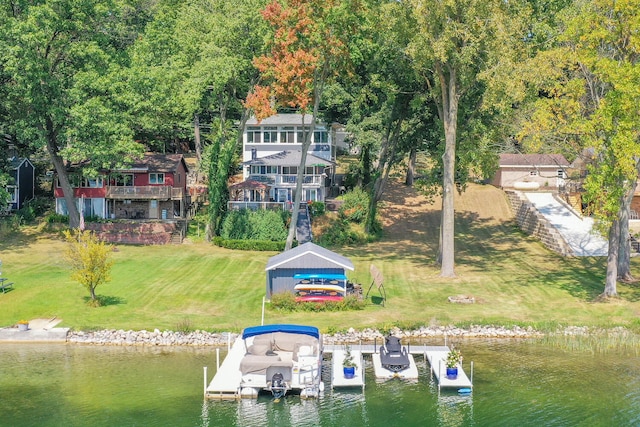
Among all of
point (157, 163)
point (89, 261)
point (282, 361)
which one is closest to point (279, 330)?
point (282, 361)

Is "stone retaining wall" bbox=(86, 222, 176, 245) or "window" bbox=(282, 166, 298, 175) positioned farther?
"window" bbox=(282, 166, 298, 175)

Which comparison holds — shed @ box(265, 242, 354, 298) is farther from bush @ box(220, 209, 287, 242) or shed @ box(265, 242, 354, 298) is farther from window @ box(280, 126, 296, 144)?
window @ box(280, 126, 296, 144)

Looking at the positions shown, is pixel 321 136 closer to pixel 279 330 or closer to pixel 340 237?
pixel 340 237

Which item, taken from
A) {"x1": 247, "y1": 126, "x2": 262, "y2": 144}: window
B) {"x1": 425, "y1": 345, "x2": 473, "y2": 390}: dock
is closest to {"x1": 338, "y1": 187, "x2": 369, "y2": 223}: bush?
{"x1": 247, "y1": 126, "x2": 262, "y2": 144}: window

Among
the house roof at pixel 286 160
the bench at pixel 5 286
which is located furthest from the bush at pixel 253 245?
the bench at pixel 5 286

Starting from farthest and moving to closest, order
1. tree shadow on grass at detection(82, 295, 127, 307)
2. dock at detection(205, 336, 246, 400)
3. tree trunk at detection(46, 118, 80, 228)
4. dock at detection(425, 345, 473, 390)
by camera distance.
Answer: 1. tree trunk at detection(46, 118, 80, 228)
2. tree shadow on grass at detection(82, 295, 127, 307)
3. dock at detection(425, 345, 473, 390)
4. dock at detection(205, 336, 246, 400)

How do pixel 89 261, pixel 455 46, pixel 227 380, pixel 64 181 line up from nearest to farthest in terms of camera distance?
pixel 227 380 → pixel 89 261 → pixel 455 46 → pixel 64 181

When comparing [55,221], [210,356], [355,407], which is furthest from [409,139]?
[355,407]

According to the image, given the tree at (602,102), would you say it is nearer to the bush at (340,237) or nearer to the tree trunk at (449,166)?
the tree trunk at (449,166)
